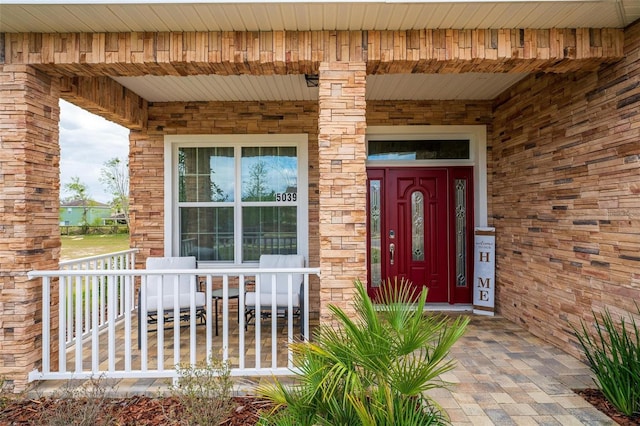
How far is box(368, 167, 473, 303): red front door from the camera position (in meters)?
4.75

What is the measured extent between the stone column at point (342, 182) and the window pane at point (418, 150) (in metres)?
2.05

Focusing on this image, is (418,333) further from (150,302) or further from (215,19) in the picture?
(150,302)

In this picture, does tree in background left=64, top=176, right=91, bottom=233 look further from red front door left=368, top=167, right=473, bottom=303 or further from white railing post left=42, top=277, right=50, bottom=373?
red front door left=368, top=167, right=473, bottom=303

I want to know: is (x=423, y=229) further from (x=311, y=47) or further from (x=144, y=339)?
(x=144, y=339)

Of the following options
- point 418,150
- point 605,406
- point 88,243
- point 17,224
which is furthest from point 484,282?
point 88,243

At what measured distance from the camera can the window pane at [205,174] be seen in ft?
15.7

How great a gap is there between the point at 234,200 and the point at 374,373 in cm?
338

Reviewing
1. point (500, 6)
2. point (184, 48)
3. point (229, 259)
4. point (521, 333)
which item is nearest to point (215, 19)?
point (184, 48)

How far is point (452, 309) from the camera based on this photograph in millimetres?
4699

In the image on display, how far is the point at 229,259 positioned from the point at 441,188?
9.70 feet

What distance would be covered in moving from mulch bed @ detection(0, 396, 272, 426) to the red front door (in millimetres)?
2601

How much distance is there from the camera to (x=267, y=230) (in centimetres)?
475

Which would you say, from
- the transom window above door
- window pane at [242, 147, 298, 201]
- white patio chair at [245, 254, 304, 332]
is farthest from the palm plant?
window pane at [242, 147, 298, 201]

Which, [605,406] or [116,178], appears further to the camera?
[116,178]
